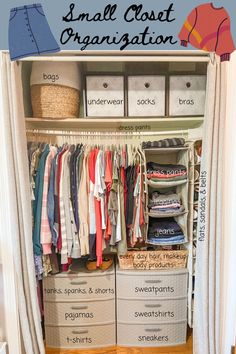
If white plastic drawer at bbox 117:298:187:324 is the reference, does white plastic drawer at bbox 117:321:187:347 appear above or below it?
below

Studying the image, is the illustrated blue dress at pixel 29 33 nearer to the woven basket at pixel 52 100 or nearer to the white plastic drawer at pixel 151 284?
the woven basket at pixel 52 100

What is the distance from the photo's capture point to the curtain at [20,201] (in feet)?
4.60

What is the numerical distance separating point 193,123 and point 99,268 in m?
1.32

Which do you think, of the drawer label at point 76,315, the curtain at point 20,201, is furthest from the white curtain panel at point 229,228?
the curtain at point 20,201

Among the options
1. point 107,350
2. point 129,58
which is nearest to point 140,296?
point 107,350

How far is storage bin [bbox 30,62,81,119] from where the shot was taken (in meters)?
1.66

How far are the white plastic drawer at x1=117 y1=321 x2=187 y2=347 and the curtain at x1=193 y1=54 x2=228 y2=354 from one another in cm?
22

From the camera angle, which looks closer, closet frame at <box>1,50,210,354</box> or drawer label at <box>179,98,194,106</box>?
closet frame at <box>1,50,210,354</box>

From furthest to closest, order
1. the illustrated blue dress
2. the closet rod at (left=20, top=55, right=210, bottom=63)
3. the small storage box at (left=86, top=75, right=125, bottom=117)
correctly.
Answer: the small storage box at (left=86, top=75, right=125, bottom=117) → the closet rod at (left=20, top=55, right=210, bottom=63) → the illustrated blue dress

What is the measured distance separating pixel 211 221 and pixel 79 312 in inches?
45.9

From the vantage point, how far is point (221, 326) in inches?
62.8

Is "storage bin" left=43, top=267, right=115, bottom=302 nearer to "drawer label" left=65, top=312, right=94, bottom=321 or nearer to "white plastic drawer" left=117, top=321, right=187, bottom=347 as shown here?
"drawer label" left=65, top=312, right=94, bottom=321

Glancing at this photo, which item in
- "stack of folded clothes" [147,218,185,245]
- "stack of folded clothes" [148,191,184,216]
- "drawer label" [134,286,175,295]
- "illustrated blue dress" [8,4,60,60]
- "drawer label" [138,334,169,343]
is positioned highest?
"illustrated blue dress" [8,4,60,60]

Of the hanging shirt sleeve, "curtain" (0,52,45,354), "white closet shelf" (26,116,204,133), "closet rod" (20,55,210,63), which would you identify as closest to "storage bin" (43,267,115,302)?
"curtain" (0,52,45,354)
